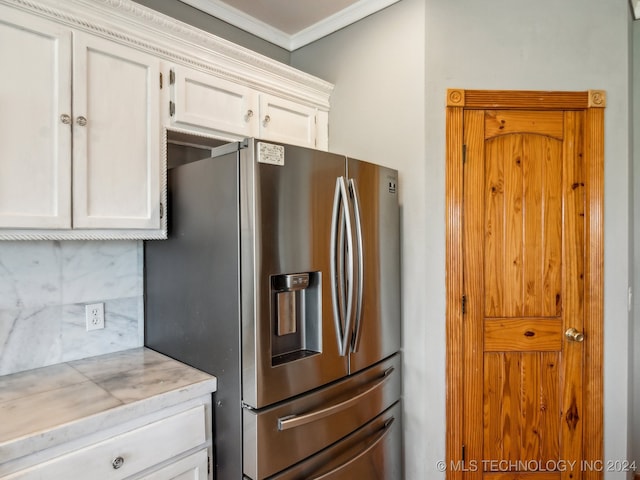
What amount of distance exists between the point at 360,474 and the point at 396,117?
172cm

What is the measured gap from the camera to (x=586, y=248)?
6.27ft

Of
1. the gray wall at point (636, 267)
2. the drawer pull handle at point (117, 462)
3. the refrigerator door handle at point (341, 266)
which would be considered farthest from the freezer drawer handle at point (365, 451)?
the gray wall at point (636, 267)

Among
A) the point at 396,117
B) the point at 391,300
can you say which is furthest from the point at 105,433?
the point at 396,117

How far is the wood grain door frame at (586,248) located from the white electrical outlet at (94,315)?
5.39 feet

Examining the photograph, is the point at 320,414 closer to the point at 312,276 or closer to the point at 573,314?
the point at 312,276

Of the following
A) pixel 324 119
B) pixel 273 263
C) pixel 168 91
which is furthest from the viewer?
pixel 324 119

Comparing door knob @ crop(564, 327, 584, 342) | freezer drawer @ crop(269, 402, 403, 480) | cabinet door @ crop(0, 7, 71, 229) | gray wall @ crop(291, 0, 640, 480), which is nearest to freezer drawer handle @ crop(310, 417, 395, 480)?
freezer drawer @ crop(269, 402, 403, 480)

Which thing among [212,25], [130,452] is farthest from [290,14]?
[130,452]

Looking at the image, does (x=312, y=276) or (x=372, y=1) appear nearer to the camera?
(x=312, y=276)

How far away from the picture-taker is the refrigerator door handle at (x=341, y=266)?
1.57 m

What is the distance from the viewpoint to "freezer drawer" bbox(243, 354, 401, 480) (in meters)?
1.31

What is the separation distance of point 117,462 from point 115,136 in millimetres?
1140

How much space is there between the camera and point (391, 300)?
1910mm

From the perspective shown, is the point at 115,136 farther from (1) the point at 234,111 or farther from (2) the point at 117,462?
(2) the point at 117,462
